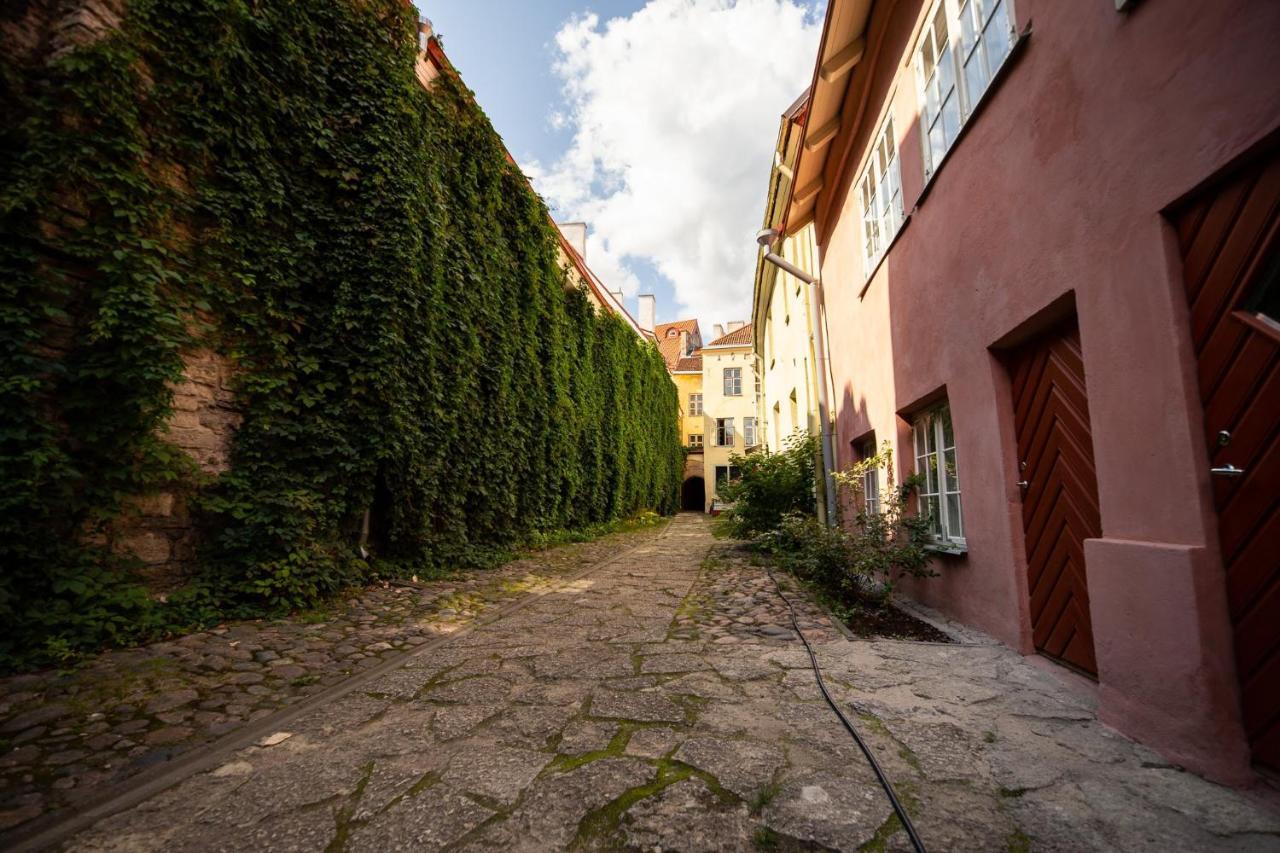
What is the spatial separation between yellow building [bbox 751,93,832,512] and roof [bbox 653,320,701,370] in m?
16.0

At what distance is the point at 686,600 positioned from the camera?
543cm

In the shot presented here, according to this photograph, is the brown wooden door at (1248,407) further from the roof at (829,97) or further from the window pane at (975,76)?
the roof at (829,97)

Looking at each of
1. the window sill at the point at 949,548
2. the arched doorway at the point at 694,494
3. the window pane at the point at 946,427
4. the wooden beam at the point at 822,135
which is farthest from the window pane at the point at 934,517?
the arched doorway at the point at 694,494

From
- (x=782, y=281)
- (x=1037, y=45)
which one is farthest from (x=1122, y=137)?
(x=782, y=281)

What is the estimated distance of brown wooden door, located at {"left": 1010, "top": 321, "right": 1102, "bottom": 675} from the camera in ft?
9.23

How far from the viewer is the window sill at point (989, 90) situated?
2.97 m

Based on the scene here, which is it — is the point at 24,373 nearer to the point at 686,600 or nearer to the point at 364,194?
the point at 364,194

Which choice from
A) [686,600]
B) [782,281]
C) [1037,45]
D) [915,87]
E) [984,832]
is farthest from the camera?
[782,281]

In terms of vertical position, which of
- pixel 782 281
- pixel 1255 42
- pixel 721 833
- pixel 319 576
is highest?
pixel 782 281

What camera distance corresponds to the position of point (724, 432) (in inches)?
1159

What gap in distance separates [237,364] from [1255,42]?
6212 mm

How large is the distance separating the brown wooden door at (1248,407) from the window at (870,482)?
4.75 metres

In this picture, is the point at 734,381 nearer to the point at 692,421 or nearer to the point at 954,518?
the point at 692,421

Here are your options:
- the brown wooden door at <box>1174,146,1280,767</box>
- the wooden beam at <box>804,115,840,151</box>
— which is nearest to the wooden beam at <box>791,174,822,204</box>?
the wooden beam at <box>804,115,840,151</box>
